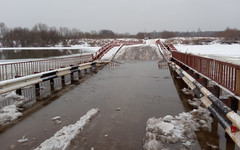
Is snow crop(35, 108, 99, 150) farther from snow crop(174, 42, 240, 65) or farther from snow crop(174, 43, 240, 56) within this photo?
snow crop(174, 43, 240, 56)

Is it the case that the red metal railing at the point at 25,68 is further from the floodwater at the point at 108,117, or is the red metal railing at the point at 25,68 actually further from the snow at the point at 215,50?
the snow at the point at 215,50

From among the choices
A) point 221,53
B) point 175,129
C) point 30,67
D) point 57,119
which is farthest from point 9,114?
point 221,53

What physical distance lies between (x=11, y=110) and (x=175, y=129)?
199 inches

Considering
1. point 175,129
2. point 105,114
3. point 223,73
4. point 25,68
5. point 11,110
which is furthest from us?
point 25,68

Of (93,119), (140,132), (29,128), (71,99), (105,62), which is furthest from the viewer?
(105,62)

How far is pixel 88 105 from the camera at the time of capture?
7.46 metres

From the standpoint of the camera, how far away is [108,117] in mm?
6152

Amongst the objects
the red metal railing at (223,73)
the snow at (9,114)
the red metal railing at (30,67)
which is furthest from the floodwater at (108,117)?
the red metal railing at (30,67)

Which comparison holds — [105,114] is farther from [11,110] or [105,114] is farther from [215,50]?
[215,50]

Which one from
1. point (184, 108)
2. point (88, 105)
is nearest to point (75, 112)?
point (88, 105)

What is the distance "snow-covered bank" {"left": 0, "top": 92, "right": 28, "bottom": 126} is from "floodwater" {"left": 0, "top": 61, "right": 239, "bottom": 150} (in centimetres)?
40

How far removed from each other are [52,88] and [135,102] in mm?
4831

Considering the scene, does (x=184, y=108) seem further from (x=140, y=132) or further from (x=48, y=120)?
(x=48, y=120)

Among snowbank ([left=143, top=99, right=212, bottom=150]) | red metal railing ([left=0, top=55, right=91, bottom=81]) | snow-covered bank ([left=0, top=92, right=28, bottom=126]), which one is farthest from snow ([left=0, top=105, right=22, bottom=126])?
snowbank ([left=143, top=99, right=212, bottom=150])
